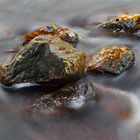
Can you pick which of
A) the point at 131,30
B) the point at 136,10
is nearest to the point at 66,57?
the point at 131,30

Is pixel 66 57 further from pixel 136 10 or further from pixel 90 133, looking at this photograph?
pixel 136 10

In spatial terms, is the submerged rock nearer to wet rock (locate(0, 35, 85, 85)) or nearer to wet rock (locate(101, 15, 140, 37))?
wet rock (locate(0, 35, 85, 85))

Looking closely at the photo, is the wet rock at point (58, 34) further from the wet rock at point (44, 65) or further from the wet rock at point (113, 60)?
the wet rock at point (44, 65)

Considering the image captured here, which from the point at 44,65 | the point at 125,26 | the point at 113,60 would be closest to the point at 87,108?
the point at 44,65

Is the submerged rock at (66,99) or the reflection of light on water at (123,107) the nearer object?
the reflection of light on water at (123,107)

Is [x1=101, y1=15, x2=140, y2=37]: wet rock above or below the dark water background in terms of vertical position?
above

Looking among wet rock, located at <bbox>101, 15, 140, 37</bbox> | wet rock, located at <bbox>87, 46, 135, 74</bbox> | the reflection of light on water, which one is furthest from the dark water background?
wet rock, located at <bbox>101, 15, 140, 37</bbox>

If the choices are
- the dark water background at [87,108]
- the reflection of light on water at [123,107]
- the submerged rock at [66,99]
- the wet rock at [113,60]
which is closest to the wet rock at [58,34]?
the dark water background at [87,108]
